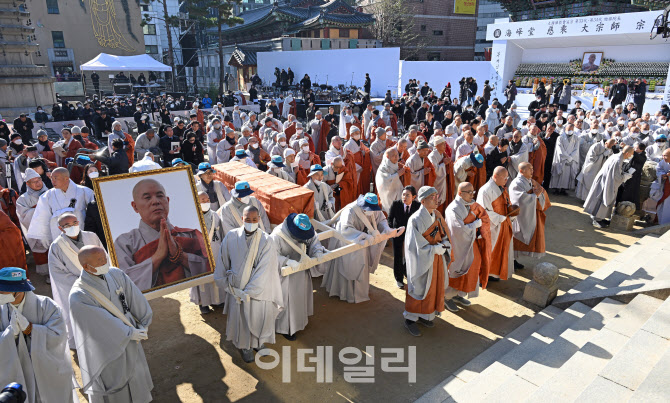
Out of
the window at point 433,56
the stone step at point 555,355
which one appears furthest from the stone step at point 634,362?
the window at point 433,56

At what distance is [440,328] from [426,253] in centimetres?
113

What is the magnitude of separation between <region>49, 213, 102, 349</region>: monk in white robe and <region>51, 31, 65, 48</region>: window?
4142cm

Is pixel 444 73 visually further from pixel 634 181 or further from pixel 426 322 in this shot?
pixel 426 322

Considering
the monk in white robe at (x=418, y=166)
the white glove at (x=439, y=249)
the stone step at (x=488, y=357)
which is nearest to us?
the stone step at (x=488, y=357)

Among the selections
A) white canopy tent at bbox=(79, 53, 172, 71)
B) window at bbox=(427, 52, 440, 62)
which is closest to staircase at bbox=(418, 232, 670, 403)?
white canopy tent at bbox=(79, 53, 172, 71)

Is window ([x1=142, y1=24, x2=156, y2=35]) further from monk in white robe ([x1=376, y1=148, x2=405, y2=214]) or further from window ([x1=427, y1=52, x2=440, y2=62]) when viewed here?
monk in white robe ([x1=376, y1=148, x2=405, y2=214])

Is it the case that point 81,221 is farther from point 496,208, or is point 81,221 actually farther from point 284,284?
point 496,208

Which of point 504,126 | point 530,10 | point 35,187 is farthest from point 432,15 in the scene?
point 35,187

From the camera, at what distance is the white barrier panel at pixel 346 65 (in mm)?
28938

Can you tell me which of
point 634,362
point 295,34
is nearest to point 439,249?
point 634,362

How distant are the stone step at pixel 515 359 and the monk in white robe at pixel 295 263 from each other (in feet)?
6.30

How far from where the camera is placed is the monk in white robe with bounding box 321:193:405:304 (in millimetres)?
5352

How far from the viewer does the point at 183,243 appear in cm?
456

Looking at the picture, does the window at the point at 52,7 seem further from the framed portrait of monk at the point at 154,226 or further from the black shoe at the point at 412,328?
the black shoe at the point at 412,328
